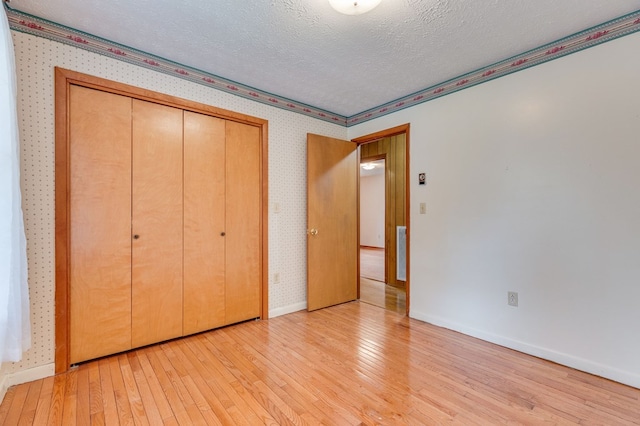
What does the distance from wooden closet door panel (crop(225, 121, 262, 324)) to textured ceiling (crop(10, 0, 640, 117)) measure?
24.7 inches

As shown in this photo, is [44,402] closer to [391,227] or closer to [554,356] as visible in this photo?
[554,356]

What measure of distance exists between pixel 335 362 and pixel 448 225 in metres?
1.65

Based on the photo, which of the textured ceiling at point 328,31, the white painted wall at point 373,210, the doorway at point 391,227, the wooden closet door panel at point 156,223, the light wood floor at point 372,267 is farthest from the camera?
the white painted wall at point 373,210

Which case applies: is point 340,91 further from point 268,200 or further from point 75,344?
point 75,344

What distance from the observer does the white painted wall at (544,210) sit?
193 centimetres

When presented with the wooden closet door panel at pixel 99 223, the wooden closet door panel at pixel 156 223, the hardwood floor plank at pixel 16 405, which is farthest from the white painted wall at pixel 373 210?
the hardwood floor plank at pixel 16 405

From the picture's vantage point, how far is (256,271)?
3043 mm

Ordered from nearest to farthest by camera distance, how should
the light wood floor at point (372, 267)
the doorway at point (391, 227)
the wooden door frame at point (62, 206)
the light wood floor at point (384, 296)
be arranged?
the wooden door frame at point (62, 206)
the light wood floor at point (384, 296)
the doorway at point (391, 227)
the light wood floor at point (372, 267)

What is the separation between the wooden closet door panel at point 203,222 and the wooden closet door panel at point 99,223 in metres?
0.45

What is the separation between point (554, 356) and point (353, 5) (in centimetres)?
282

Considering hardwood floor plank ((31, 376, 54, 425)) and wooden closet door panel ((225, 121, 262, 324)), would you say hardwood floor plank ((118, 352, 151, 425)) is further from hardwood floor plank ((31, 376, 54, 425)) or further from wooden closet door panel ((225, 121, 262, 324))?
wooden closet door panel ((225, 121, 262, 324))

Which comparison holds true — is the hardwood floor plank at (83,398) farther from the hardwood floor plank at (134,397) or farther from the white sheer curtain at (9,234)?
the white sheer curtain at (9,234)

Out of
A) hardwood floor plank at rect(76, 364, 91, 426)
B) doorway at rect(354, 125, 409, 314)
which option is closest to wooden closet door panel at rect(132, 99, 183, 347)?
hardwood floor plank at rect(76, 364, 91, 426)

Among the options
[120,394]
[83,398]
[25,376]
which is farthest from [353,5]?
[25,376]
